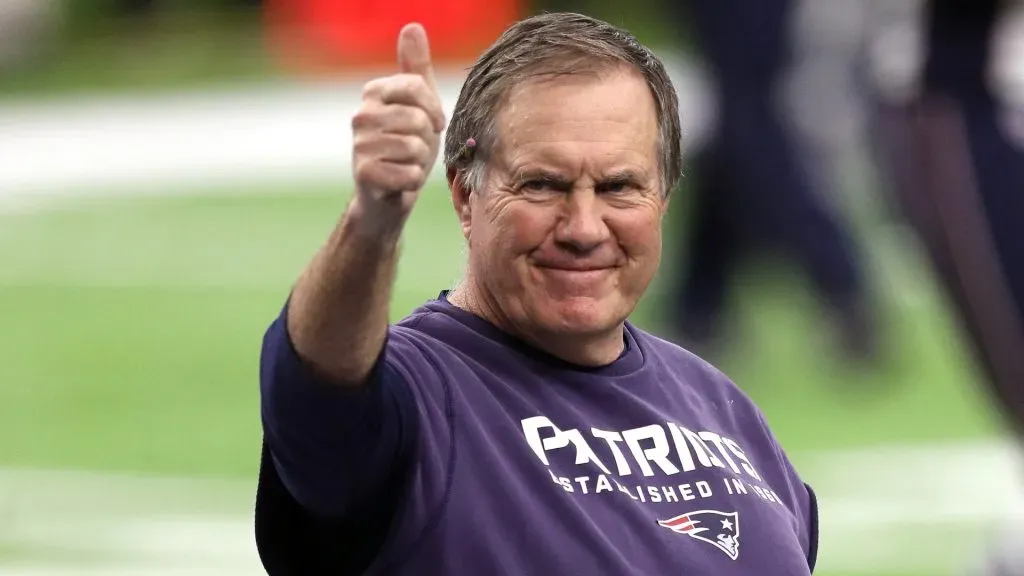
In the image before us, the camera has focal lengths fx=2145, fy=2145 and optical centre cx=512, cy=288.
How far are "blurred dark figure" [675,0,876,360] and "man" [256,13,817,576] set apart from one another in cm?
605

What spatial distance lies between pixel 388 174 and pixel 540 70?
58 centimetres

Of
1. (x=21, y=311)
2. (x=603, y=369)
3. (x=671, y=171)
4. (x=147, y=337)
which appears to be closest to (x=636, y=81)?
(x=671, y=171)

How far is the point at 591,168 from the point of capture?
288 centimetres

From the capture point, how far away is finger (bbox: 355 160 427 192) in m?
2.38

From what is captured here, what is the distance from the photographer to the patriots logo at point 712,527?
114 inches

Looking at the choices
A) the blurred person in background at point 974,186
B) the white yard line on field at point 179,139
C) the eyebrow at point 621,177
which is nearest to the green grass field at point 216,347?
the blurred person in background at point 974,186

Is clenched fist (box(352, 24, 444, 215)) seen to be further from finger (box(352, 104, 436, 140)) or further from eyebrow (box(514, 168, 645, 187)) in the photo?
eyebrow (box(514, 168, 645, 187))

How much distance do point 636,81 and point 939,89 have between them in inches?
99.0

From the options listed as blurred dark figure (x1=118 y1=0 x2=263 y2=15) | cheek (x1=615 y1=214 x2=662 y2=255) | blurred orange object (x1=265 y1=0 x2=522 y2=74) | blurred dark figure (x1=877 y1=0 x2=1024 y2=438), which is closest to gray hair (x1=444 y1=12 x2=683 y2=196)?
cheek (x1=615 y1=214 x2=662 y2=255)

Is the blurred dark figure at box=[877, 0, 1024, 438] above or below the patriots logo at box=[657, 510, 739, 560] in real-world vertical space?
above

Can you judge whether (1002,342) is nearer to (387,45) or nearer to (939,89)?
(939,89)

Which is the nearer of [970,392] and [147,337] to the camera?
[970,392]

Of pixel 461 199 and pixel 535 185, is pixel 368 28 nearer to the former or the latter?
pixel 461 199

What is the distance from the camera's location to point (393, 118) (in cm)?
237
